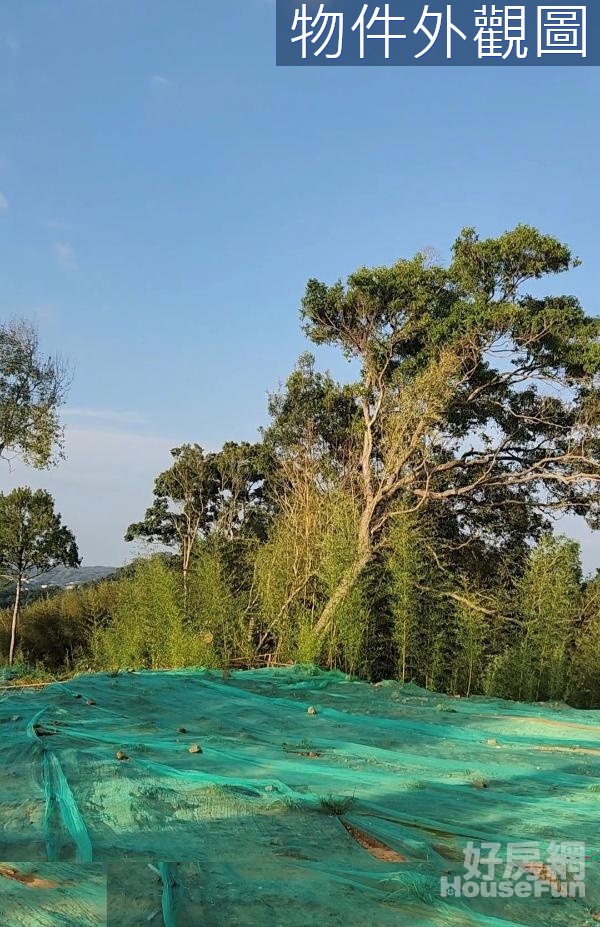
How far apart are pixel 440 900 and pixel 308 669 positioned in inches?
183

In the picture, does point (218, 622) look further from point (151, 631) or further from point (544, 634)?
point (544, 634)

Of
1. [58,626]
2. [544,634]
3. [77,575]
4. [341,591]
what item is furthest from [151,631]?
[77,575]

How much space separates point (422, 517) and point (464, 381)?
6.57 ft

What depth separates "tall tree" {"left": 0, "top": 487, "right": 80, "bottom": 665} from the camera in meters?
15.2

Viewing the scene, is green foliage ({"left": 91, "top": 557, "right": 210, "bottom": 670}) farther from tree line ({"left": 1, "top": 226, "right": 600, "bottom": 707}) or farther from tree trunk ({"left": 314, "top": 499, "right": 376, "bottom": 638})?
tree trunk ({"left": 314, "top": 499, "right": 376, "bottom": 638})

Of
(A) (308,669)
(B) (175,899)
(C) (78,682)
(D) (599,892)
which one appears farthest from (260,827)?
(A) (308,669)

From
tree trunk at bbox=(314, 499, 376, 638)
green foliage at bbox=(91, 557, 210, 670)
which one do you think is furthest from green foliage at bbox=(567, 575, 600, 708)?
green foliage at bbox=(91, 557, 210, 670)

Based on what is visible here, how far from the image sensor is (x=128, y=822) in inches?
80.0

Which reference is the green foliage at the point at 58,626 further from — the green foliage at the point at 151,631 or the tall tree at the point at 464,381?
the tall tree at the point at 464,381

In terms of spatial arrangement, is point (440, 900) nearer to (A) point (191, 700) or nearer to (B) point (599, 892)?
(B) point (599, 892)

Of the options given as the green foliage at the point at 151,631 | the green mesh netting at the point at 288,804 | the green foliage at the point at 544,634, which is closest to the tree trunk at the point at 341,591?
the green foliage at the point at 151,631

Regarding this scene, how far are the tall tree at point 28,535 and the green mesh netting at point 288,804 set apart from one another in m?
11.7

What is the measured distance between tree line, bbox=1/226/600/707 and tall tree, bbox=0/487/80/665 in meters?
5.25

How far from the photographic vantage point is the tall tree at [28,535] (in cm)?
1521
